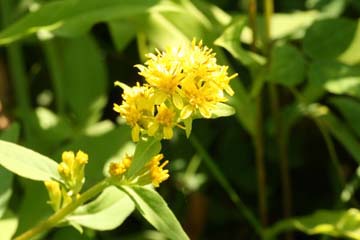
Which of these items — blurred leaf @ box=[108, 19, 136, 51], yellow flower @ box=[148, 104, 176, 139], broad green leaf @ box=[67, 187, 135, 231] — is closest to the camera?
yellow flower @ box=[148, 104, 176, 139]

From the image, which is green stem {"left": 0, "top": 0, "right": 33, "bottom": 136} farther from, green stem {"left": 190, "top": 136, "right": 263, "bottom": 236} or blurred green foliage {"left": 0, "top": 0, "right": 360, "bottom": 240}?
green stem {"left": 190, "top": 136, "right": 263, "bottom": 236}

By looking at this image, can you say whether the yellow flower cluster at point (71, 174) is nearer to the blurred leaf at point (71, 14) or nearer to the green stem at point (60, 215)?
the green stem at point (60, 215)

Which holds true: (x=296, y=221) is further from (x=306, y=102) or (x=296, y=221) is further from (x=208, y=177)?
(x=208, y=177)

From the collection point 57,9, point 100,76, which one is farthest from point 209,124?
point 57,9

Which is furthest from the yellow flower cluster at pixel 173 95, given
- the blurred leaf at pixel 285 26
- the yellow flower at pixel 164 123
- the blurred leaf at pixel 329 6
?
the blurred leaf at pixel 329 6

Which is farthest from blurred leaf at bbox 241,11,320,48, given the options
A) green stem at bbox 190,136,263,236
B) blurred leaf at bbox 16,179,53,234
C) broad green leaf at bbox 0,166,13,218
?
broad green leaf at bbox 0,166,13,218

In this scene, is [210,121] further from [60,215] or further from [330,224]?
[60,215]

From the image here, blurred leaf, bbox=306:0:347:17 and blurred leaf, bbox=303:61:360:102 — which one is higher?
blurred leaf, bbox=306:0:347:17
